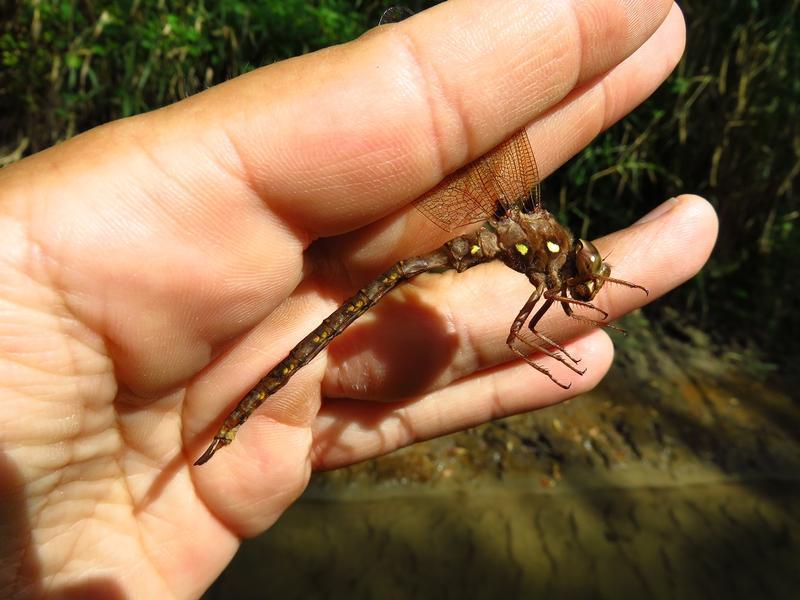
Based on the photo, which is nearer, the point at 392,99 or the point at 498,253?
the point at 392,99

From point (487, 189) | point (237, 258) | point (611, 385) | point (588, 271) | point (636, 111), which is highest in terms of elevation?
point (237, 258)

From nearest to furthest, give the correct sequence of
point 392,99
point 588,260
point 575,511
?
point 392,99, point 588,260, point 575,511

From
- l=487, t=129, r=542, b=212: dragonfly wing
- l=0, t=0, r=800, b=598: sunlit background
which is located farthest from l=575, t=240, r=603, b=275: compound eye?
l=0, t=0, r=800, b=598: sunlit background

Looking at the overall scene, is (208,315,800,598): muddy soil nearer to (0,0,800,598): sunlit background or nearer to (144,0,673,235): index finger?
(0,0,800,598): sunlit background

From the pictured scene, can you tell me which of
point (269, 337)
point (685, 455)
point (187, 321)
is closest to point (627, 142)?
point (685, 455)

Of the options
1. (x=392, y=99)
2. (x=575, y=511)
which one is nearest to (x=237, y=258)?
(x=392, y=99)

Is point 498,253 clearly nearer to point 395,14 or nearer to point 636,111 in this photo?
point 395,14

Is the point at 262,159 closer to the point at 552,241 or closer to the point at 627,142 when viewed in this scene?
the point at 552,241
